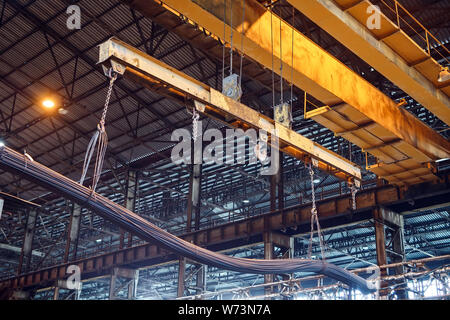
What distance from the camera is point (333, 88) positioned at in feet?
36.0

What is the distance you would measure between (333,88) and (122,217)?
228 inches

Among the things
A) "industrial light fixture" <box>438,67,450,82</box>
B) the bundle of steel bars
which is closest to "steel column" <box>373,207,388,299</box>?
"industrial light fixture" <box>438,67,450,82</box>

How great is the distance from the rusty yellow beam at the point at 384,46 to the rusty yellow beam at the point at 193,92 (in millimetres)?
2122

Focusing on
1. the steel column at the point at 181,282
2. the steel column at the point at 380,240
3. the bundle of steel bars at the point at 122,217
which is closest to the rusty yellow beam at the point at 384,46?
the bundle of steel bars at the point at 122,217

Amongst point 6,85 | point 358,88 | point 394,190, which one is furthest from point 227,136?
point 358,88

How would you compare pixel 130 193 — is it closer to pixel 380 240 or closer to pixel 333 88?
pixel 380 240

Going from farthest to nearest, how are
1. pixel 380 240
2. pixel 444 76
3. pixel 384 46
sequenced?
1. pixel 380 240
2. pixel 444 76
3. pixel 384 46

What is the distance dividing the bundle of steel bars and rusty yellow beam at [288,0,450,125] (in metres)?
4.41

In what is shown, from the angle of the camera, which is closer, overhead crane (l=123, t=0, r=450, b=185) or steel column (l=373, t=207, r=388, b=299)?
overhead crane (l=123, t=0, r=450, b=185)

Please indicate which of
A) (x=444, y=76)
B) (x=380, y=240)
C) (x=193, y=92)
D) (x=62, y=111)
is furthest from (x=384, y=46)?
(x=62, y=111)

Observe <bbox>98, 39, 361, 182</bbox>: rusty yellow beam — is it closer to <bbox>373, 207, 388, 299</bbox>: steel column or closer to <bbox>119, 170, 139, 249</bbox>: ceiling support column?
<bbox>373, 207, 388, 299</bbox>: steel column

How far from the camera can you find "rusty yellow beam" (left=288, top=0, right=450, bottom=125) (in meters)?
9.30
